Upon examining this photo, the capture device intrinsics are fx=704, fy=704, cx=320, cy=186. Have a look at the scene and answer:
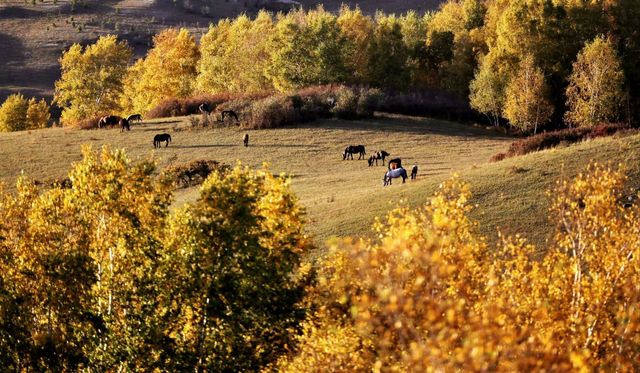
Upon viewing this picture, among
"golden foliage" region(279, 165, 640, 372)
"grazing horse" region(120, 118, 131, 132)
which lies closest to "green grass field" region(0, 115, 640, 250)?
"grazing horse" region(120, 118, 131, 132)

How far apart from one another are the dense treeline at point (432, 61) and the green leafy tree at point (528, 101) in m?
0.13

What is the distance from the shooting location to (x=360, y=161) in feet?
176

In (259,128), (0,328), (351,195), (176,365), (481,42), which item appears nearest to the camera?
(176,365)

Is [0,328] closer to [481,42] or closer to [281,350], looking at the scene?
[281,350]

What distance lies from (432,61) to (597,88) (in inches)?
1401

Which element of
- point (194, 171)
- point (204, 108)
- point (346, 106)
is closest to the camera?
point (194, 171)

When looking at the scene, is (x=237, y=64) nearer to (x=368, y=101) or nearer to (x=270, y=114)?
(x=368, y=101)

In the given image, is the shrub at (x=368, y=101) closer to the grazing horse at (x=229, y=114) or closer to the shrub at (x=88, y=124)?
the grazing horse at (x=229, y=114)

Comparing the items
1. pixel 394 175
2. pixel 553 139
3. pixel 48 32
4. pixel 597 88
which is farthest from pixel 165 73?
pixel 48 32

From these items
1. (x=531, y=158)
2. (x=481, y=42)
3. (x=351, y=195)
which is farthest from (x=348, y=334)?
(x=481, y=42)

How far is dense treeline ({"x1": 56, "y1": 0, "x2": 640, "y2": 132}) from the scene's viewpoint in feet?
230

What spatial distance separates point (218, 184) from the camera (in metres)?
17.7

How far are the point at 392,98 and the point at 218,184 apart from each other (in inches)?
2534

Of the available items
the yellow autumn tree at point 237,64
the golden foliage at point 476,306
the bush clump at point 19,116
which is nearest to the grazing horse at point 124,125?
the yellow autumn tree at point 237,64
